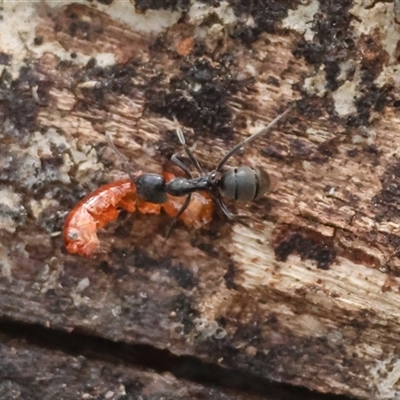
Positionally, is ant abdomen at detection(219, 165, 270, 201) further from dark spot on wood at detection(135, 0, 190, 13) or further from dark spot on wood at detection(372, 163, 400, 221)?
dark spot on wood at detection(135, 0, 190, 13)

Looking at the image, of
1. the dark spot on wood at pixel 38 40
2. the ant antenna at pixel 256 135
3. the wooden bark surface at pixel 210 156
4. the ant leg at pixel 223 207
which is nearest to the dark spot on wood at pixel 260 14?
the wooden bark surface at pixel 210 156

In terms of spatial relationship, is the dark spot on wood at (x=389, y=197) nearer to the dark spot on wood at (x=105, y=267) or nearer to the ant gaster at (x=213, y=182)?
the ant gaster at (x=213, y=182)

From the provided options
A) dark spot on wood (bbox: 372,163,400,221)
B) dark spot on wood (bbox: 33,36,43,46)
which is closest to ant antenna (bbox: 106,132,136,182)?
dark spot on wood (bbox: 33,36,43,46)

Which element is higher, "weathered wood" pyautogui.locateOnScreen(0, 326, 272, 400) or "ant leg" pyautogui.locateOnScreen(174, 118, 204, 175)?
"ant leg" pyautogui.locateOnScreen(174, 118, 204, 175)

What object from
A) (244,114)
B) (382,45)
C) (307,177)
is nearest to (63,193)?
(244,114)

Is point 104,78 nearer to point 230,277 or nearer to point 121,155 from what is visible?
point 121,155

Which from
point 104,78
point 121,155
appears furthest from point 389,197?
point 104,78
